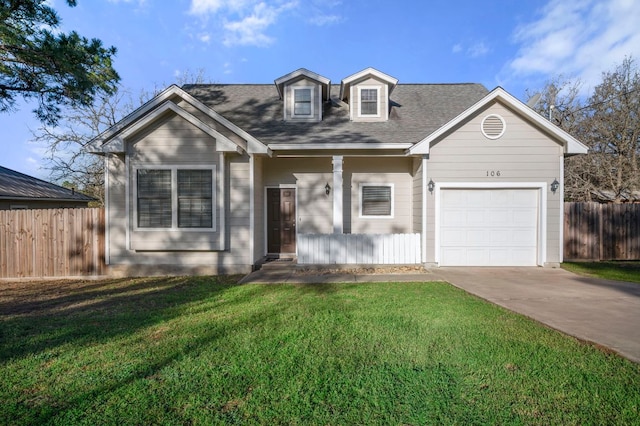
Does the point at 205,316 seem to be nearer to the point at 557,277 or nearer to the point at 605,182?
the point at 557,277

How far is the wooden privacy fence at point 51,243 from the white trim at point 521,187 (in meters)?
9.34

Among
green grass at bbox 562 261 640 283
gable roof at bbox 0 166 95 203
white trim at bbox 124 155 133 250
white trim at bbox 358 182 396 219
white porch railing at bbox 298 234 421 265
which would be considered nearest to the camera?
green grass at bbox 562 261 640 283

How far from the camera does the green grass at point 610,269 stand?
26.6 feet

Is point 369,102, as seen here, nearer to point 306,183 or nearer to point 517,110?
point 306,183

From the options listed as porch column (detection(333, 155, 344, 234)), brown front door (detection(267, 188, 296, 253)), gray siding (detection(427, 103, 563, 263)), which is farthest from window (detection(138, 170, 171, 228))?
gray siding (detection(427, 103, 563, 263))

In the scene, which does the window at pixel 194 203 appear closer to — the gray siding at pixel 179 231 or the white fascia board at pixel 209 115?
the gray siding at pixel 179 231

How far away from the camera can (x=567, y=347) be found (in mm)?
3926

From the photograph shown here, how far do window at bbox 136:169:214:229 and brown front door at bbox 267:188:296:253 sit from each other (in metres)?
2.43

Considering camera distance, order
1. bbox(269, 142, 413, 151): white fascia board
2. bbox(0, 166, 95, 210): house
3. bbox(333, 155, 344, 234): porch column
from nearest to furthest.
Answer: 1. bbox(269, 142, 413, 151): white fascia board
2. bbox(333, 155, 344, 234): porch column
3. bbox(0, 166, 95, 210): house

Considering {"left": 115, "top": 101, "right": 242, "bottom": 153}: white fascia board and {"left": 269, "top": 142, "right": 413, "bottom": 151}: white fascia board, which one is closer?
{"left": 115, "top": 101, "right": 242, "bottom": 153}: white fascia board

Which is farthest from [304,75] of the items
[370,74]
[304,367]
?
[304,367]

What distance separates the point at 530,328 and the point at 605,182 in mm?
20352

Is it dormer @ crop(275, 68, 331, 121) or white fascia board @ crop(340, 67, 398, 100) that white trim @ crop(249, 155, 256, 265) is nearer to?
dormer @ crop(275, 68, 331, 121)

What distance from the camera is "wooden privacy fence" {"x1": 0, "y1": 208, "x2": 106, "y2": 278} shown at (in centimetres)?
872
